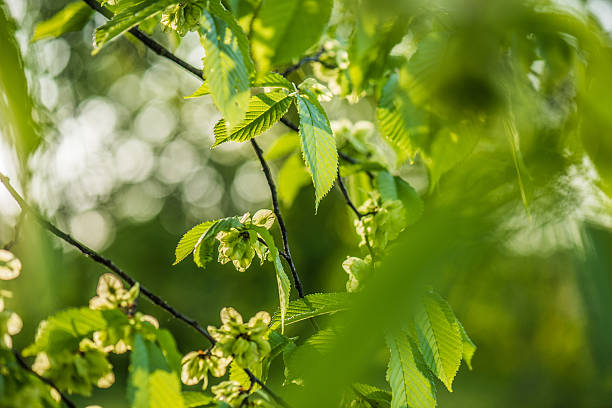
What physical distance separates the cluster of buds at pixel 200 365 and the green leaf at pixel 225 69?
0.37 meters

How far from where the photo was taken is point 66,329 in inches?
20.3

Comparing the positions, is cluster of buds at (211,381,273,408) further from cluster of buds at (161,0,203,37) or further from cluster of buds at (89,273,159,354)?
cluster of buds at (161,0,203,37)

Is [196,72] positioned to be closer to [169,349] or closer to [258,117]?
[258,117]

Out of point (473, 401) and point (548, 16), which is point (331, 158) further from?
point (473, 401)

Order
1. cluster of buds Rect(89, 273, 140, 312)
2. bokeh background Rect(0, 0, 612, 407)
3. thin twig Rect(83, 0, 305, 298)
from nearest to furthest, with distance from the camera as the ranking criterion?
cluster of buds Rect(89, 273, 140, 312), thin twig Rect(83, 0, 305, 298), bokeh background Rect(0, 0, 612, 407)

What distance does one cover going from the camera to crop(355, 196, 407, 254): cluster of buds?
874 millimetres

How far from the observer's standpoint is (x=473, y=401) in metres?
8.65

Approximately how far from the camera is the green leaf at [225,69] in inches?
19.1

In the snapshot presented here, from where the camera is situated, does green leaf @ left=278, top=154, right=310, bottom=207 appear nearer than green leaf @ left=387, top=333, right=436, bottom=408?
No

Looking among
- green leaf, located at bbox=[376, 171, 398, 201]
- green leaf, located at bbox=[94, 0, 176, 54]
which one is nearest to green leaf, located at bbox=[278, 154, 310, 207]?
green leaf, located at bbox=[376, 171, 398, 201]

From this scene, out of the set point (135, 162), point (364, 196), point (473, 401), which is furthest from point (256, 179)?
point (364, 196)

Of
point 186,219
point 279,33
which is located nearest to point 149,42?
point 279,33

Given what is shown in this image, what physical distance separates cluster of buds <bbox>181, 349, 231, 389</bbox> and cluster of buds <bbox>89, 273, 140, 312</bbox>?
14cm

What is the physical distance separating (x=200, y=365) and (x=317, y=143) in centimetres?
37
